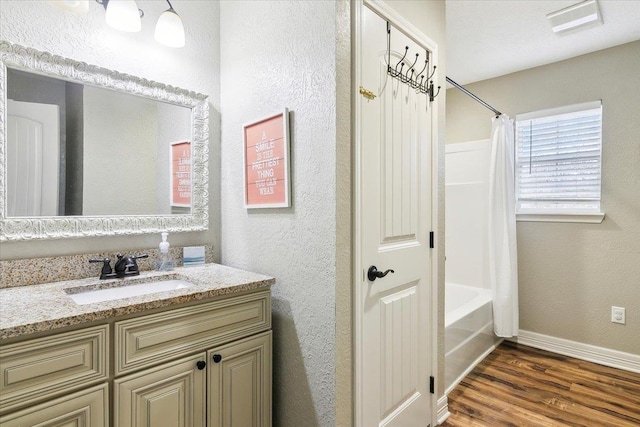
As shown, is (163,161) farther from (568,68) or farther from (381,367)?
(568,68)

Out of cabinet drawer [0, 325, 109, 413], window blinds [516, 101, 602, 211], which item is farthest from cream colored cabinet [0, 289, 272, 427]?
window blinds [516, 101, 602, 211]

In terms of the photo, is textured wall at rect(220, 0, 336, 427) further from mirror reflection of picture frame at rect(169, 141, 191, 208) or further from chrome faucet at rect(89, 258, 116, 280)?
chrome faucet at rect(89, 258, 116, 280)

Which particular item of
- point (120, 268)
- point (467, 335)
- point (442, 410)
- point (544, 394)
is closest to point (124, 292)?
point (120, 268)

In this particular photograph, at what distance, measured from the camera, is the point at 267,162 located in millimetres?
1629

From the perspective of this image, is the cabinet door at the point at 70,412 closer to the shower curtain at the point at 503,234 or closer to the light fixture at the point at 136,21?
the light fixture at the point at 136,21

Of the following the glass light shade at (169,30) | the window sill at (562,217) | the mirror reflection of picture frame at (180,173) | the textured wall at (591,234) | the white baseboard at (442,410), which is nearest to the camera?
the glass light shade at (169,30)

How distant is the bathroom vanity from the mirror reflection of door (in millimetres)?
343

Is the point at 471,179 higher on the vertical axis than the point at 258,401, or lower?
higher

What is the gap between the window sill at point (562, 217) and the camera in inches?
108

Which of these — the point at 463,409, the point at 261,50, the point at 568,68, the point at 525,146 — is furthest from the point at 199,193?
the point at 568,68

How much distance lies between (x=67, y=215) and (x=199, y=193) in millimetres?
602

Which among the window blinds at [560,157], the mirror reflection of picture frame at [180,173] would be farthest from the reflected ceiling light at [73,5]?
the window blinds at [560,157]

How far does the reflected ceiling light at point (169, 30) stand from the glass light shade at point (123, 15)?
0.11 metres

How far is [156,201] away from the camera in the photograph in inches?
69.7
